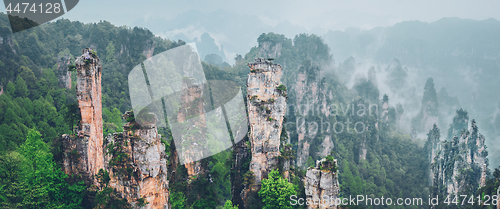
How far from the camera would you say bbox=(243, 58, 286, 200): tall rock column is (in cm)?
2583

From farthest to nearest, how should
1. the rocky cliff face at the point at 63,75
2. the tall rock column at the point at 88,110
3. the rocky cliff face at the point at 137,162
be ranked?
the rocky cliff face at the point at 63,75, the tall rock column at the point at 88,110, the rocky cliff face at the point at 137,162

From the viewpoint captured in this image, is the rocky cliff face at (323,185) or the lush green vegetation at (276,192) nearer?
the rocky cliff face at (323,185)

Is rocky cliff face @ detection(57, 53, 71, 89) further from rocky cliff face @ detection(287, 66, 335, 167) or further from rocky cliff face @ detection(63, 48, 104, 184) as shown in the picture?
rocky cliff face @ detection(287, 66, 335, 167)

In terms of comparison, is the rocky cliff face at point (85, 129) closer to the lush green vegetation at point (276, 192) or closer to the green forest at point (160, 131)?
the green forest at point (160, 131)

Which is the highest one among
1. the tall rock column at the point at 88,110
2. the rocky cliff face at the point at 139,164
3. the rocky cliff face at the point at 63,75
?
the rocky cliff face at the point at 63,75

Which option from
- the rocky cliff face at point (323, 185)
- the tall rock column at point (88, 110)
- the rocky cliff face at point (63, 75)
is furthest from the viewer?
the rocky cliff face at point (63, 75)

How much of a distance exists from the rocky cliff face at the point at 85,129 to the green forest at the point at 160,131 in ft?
2.08

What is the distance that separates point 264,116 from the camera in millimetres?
25781

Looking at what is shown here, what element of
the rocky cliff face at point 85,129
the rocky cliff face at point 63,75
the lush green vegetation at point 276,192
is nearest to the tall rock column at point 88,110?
the rocky cliff face at point 85,129

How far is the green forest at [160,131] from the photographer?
20.4 meters

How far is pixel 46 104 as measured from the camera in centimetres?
3962

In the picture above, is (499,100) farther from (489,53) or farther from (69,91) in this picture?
(69,91)

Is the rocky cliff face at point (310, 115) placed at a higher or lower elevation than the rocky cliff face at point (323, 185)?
higher

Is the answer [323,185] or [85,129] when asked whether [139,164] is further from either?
[323,185]
